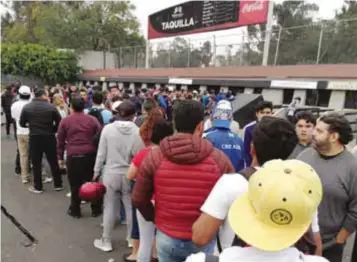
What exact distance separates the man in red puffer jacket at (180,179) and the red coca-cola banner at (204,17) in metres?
17.7

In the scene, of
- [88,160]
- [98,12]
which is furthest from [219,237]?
[98,12]

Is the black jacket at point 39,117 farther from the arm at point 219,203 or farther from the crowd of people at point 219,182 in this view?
the arm at point 219,203

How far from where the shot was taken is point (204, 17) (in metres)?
24.3

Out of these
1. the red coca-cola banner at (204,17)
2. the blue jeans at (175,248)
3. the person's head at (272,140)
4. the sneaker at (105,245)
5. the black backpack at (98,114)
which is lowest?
the sneaker at (105,245)

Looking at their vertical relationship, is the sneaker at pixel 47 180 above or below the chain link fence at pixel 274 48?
below

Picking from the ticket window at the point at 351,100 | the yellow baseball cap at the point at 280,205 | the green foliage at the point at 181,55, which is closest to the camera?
the yellow baseball cap at the point at 280,205

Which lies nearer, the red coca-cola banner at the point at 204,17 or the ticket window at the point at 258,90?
the ticket window at the point at 258,90

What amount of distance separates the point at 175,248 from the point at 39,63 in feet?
108

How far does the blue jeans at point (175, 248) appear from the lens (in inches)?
102

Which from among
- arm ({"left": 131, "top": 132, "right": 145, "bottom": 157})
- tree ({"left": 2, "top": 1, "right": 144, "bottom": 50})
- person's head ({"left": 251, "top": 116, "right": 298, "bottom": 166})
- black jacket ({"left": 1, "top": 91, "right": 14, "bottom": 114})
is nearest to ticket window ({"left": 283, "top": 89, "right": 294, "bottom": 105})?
black jacket ({"left": 1, "top": 91, "right": 14, "bottom": 114})

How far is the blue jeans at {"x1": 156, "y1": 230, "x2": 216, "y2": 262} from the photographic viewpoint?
2.59 metres

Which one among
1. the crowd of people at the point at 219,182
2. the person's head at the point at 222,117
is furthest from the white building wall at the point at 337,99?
the person's head at the point at 222,117

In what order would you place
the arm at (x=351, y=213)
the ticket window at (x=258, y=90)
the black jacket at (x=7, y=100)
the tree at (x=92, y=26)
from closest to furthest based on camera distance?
1. the arm at (x=351, y=213)
2. the black jacket at (x=7, y=100)
3. the ticket window at (x=258, y=90)
4. the tree at (x=92, y=26)

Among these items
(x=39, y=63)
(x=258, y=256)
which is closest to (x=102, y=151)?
(x=258, y=256)
